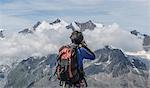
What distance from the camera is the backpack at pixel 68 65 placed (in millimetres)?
11938

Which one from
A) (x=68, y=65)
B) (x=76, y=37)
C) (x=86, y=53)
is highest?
(x=76, y=37)

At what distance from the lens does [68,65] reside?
12039 millimetres

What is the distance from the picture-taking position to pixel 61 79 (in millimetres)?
12156

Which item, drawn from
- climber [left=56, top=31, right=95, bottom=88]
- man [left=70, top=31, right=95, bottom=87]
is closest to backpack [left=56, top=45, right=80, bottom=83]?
climber [left=56, top=31, right=95, bottom=88]

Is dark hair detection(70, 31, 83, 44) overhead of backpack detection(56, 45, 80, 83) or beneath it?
overhead

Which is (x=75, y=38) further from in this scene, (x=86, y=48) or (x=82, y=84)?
(x=82, y=84)

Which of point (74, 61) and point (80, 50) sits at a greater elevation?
point (80, 50)

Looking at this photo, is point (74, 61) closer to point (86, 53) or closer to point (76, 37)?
point (86, 53)

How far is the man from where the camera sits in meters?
11.8

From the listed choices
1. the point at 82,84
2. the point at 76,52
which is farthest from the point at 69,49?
the point at 82,84

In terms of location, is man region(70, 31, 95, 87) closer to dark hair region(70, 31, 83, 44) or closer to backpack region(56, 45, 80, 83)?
dark hair region(70, 31, 83, 44)

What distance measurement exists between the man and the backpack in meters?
0.10

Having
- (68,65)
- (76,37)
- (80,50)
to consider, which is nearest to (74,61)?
(68,65)

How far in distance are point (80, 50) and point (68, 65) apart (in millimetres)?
483
